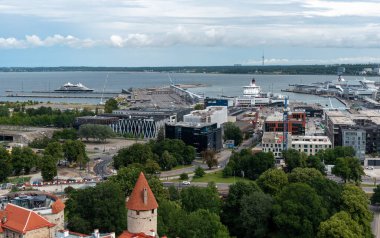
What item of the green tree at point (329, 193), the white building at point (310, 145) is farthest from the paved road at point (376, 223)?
the white building at point (310, 145)

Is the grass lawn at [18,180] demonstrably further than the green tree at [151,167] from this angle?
No

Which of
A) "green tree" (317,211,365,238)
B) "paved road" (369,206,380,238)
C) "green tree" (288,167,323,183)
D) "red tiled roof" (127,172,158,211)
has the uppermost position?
"red tiled roof" (127,172,158,211)

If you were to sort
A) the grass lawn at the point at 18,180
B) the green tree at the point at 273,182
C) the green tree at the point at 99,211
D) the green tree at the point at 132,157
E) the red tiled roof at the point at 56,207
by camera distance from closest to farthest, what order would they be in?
the red tiled roof at the point at 56,207 < the green tree at the point at 99,211 < the green tree at the point at 273,182 < the grass lawn at the point at 18,180 < the green tree at the point at 132,157

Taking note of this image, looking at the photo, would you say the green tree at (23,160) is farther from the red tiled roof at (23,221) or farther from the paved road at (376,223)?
the paved road at (376,223)

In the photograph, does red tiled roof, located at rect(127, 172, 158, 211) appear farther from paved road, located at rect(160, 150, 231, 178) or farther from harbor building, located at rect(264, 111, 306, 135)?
harbor building, located at rect(264, 111, 306, 135)

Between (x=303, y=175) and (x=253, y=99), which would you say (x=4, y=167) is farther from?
(x=253, y=99)

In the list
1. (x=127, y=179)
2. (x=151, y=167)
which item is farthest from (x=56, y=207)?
(x=151, y=167)

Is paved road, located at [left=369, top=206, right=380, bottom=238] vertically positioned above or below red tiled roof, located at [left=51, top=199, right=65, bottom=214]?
below

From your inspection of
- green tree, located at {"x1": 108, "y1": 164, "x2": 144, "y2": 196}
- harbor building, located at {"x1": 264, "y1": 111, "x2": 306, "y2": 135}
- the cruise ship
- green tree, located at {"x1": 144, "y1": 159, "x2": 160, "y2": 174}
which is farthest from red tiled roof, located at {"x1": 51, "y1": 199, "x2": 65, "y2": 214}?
the cruise ship
